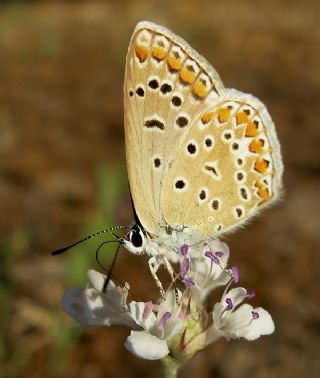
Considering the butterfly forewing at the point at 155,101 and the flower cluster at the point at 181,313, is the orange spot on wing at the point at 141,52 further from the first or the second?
the flower cluster at the point at 181,313

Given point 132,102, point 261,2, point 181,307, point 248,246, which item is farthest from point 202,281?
point 261,2

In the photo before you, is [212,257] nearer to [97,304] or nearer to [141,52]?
[97,304]

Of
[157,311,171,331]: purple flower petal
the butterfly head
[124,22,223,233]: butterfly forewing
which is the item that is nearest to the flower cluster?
[157,311,171,331]: purple flower petal

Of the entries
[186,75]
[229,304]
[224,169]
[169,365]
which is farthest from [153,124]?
[169,365]

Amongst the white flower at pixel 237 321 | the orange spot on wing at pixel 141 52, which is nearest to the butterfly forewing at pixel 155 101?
the orange spot on wing at pixel 141 52

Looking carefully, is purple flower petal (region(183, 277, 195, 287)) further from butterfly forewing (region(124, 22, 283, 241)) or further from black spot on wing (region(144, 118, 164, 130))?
black spot on wing (region(144, 118, 164, 130))
